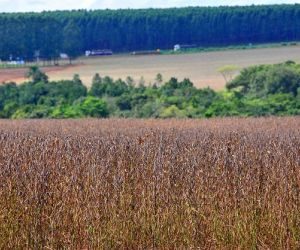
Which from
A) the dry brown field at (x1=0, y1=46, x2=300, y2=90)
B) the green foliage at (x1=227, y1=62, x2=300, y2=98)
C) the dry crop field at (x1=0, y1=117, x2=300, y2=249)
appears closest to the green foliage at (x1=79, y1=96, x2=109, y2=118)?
the green foliage at (x1=227, y1=62, x2=300, y2=98)

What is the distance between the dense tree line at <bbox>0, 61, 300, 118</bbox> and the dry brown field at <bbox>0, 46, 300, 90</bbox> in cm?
797

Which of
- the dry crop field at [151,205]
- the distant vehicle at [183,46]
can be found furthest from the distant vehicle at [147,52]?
the dry crop field at [151,205]

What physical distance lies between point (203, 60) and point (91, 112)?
30.7m

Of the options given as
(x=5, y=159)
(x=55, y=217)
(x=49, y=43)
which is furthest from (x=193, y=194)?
(x=49, y=43)

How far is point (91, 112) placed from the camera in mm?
31297

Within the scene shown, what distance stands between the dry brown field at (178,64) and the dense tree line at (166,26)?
3678 millimetres

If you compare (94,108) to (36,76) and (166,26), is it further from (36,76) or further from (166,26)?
(166,26)

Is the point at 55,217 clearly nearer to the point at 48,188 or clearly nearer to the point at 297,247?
the point at 48,188

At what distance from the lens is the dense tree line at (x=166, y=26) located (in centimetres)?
6629

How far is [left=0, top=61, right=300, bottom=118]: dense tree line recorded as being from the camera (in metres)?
29.8

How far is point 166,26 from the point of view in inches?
3049

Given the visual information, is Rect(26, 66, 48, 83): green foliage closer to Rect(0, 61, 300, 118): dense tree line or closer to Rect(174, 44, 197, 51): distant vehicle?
Rect(0, 61, 300, 118): dense tree line

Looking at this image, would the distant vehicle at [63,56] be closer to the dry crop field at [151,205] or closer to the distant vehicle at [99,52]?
the distant vehicle at [99,52]

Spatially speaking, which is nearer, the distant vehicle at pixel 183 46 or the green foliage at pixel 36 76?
the green foliage at pixel 36 76
